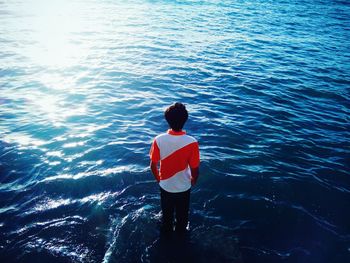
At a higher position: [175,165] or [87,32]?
[175,165]

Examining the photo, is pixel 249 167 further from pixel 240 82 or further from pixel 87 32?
pixel 87 32

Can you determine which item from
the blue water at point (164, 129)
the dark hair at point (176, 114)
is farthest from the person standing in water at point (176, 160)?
the blue water at point (164, 129)

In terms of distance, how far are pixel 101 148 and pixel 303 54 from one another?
1611 centimetres

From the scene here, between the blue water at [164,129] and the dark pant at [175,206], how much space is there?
385 millimetres

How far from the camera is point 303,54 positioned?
1986cm

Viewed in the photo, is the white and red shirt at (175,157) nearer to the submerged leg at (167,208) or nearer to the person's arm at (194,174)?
the person's arm at (194,174)

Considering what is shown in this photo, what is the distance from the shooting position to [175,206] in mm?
5781

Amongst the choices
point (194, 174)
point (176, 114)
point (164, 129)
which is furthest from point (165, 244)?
point (164, 129)

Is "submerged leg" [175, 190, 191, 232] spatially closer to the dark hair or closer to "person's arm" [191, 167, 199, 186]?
"person's arm" [191, 167, 199, 186]

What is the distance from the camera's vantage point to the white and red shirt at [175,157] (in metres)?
4.89

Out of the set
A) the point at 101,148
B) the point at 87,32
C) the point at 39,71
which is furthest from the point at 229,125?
the point at 87,32

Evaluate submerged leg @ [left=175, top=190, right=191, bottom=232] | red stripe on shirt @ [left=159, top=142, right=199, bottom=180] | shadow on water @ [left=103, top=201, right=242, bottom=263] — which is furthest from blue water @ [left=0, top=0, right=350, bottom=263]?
red stripe on shirt @ [left=159, top=142, right=199, bottom=180]

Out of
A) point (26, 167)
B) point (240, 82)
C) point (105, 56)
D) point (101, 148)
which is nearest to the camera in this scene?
point (26, 167)

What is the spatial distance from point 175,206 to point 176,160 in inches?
48.0
